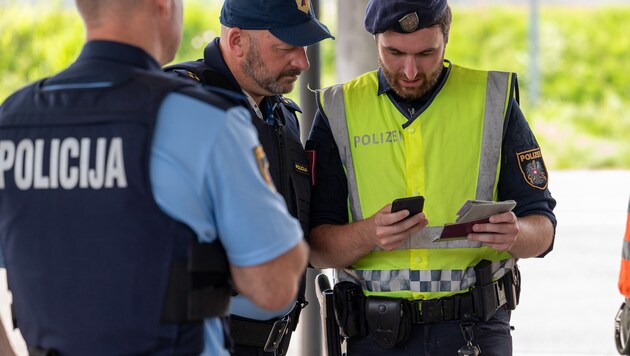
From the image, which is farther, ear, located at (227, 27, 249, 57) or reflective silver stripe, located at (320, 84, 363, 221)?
reflective silver stripe, located at (320, 84, 363, 221)

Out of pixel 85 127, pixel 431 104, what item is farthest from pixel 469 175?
pixel 85 127

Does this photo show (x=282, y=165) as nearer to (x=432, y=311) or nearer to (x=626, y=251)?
(x=432, y=311)

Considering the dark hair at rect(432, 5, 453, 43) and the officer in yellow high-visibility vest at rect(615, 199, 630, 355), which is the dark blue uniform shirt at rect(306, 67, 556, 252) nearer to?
the dark hair at rect(432, 5, 453, 43)

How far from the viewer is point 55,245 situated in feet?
5.98

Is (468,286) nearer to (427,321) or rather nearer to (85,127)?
(427,321)

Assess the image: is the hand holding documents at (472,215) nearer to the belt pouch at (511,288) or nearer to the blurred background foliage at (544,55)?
the belt pouch at (511,288)

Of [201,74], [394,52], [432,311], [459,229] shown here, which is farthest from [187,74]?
[432,311]

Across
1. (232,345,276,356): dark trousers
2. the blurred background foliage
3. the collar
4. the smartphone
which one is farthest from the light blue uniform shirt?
the blurred background foliage

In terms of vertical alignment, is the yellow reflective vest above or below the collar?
below

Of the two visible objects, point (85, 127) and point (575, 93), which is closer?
point (85, 127)

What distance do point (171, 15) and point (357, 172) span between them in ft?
3.53

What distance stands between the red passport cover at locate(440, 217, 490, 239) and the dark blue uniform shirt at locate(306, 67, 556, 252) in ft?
0.80

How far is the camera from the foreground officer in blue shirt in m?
1.77

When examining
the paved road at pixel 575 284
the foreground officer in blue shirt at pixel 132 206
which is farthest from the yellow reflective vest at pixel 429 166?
the paved road at pixel 575 284
